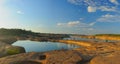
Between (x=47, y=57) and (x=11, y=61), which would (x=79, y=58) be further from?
(x=11, y=61)

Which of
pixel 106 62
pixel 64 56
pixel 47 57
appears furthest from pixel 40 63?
pixel 106 62

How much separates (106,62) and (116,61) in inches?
17.0

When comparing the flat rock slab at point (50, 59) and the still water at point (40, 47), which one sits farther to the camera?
the still water at point (40, 47)

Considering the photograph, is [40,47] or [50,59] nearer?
[50,59]

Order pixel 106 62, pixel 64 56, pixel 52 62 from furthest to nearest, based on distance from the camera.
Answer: pixel 64 56 → pixel 52 62 → pixel 106 62

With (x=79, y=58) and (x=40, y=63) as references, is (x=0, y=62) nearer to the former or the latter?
(x=40, y=63)

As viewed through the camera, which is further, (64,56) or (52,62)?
(64,56)

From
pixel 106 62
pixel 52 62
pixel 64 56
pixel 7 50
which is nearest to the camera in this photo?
pixel 106 62

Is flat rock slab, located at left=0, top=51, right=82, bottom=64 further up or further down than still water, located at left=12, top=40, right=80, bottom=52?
further up

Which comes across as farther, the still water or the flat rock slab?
the still water

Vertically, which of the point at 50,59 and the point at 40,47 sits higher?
the point at 50,59

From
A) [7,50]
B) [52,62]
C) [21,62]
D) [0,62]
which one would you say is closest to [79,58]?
[52,62]

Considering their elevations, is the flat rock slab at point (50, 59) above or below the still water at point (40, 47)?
above

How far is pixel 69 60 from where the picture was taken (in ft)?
26.2
